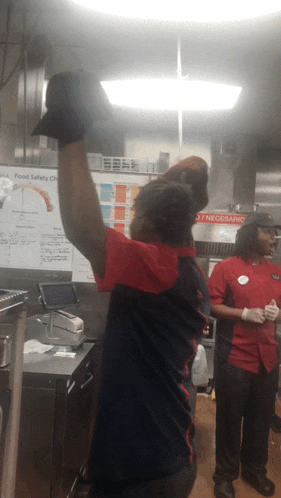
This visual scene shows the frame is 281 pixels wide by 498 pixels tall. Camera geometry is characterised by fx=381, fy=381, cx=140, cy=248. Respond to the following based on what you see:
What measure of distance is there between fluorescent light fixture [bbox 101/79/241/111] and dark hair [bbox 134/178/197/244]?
2203 mm

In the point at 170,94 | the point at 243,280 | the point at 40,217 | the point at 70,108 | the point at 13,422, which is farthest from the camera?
the point at 170,94

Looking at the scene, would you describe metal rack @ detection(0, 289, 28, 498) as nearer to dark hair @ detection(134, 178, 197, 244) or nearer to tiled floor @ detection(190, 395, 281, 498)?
dark hair @ detection(134, 178, 197, 244)

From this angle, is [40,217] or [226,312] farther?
[40,217]

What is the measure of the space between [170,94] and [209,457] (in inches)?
110

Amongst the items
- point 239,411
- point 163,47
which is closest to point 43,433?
point 239,411

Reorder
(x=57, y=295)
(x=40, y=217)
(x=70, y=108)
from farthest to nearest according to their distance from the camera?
(x=40, y=217) → (x=57, y=295) → (x=70, y=108)

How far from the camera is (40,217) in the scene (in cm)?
243

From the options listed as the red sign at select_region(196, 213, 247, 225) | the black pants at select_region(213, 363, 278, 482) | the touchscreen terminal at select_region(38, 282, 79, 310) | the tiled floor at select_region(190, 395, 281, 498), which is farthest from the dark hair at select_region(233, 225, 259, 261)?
the tiled floor at select_region(190, 395, 281, 498)

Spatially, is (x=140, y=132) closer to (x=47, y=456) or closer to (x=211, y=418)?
(x=211, y=418)

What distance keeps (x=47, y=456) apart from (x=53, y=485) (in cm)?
13

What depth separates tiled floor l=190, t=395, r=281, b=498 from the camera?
229 centimetres

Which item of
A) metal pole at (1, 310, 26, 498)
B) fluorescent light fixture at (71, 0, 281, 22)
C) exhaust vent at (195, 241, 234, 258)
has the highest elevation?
fluorescent light fixture at (71, 0, 281, 22)

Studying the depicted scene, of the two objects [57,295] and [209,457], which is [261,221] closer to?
[57,295]

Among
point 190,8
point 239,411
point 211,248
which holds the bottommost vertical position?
point 239,411
